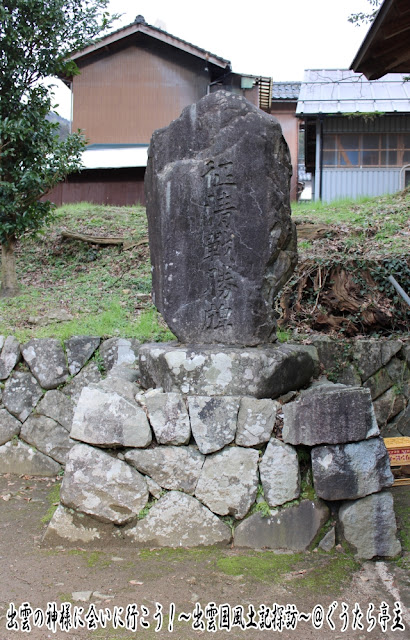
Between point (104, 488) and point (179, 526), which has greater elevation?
point (104, 488)

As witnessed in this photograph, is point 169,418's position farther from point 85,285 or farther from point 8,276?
point 8,276

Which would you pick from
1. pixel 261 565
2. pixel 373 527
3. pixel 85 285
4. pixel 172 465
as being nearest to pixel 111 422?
pixel 172 465

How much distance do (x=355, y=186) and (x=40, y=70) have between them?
390 inches

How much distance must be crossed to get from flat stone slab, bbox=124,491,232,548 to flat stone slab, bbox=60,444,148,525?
121mm

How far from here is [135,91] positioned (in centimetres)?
1569

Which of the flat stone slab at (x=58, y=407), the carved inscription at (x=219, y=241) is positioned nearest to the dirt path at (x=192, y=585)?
the carved inscription at (x=219, y=241)

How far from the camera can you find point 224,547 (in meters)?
4.10

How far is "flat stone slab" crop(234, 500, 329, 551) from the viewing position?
13.1ft

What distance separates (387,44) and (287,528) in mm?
3708

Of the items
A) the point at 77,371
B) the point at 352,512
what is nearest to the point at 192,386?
the point at 352,512

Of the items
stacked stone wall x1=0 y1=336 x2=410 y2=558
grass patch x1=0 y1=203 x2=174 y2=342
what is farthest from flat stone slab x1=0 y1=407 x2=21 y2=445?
stacked stone wall x1=0 y1=336 x2=410 y2=558

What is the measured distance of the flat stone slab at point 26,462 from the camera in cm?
614

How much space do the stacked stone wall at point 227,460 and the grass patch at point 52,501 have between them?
65cm

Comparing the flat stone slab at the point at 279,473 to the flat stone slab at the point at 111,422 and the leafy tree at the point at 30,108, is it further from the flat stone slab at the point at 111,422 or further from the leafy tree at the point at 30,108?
the leafy tree at the point at 30,108
